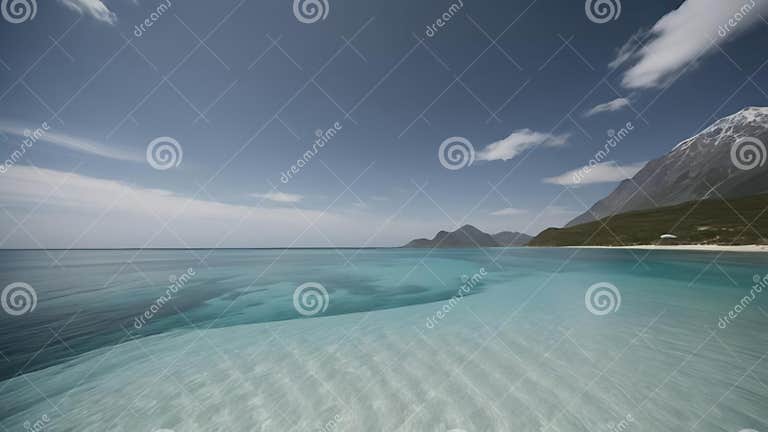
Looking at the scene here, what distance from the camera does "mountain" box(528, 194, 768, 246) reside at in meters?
70.6

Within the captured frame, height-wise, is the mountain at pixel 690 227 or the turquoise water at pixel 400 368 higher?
the turquoise water at pixel 400 368

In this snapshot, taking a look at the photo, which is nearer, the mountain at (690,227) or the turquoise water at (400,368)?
the turquoise water at (400,368)

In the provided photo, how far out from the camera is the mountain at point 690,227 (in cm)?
7056

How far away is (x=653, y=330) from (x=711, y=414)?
620 cm

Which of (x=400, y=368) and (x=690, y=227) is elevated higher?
(x=400, y=368)

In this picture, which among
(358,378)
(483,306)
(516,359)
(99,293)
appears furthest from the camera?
(99,293)

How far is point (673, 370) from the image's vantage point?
7148 millimetres

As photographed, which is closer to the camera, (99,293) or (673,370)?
(673,370)

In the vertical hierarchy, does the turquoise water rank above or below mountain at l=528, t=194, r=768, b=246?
above

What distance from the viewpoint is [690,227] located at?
285 feet

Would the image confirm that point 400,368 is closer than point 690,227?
Yes

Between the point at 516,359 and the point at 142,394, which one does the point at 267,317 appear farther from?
the point at 516,359

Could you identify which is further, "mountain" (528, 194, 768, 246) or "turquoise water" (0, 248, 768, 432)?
"mountain" (528, 194, 768, 246)

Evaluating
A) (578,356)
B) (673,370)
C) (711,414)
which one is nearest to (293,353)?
(578,356)
